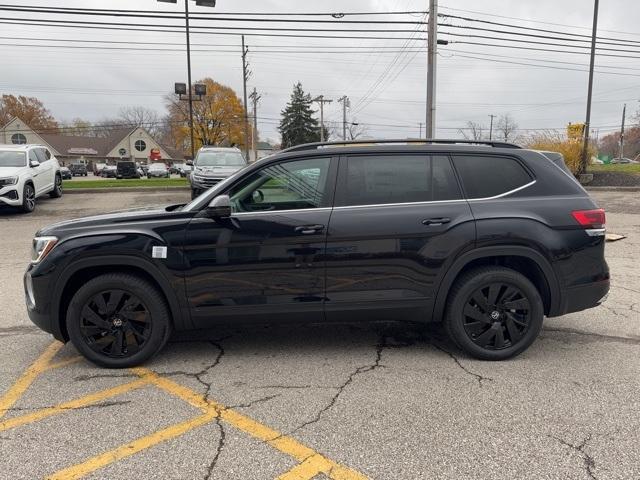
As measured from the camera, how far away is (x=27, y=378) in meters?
3.66

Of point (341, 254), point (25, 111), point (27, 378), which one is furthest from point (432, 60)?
point (25, 111)

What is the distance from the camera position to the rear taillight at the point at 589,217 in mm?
3871

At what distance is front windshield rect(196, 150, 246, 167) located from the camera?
46.7 feet

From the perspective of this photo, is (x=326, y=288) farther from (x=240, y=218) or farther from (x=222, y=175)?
(x=222, y=175)

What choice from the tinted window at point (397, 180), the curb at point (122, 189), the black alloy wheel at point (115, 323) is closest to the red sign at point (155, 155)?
the curb at point (122, 189)

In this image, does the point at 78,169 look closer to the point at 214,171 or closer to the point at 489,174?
the point at 214,171

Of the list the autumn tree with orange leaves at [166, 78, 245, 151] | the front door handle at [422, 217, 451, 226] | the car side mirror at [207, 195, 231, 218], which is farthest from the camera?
the autumn tree with orange leaves at [166, 78, 245, 151]

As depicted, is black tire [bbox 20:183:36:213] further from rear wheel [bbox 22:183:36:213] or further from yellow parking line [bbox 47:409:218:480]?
yellow parking line [bbox 47:409:218:480]

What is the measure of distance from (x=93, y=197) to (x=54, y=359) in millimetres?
14271

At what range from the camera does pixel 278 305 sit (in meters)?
3.79

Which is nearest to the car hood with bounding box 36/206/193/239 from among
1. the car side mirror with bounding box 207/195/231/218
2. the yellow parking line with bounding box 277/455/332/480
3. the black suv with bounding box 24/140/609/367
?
the black suv with bounding box 24/140/609/367

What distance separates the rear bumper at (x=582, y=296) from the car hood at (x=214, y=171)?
10313mm

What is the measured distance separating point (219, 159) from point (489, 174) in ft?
38.1

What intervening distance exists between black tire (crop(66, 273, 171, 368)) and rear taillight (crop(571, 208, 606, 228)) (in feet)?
11.1
